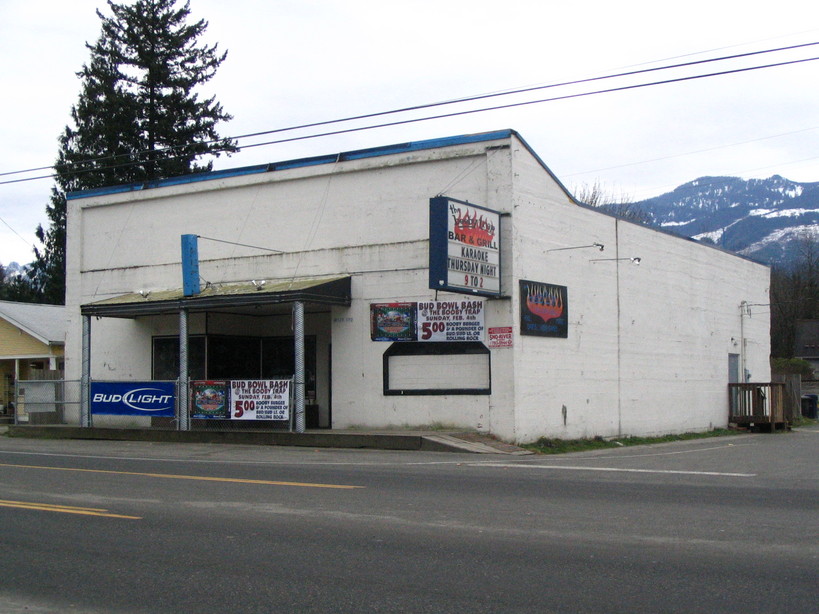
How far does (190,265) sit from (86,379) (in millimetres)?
4875

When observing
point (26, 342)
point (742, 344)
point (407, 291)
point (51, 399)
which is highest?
point (407, 291)

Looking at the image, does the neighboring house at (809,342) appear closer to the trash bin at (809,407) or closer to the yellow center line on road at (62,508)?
the trash bin at (809,407)

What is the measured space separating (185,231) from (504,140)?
32.9 feet

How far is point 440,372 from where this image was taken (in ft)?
70.4

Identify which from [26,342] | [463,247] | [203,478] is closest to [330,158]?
[463,247]

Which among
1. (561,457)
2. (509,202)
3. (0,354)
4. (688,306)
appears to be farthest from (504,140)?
(0,354)

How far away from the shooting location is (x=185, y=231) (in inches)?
1016

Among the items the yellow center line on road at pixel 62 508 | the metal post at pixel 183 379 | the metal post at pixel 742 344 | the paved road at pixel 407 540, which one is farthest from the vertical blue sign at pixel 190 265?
the metal post at pixel 742 344

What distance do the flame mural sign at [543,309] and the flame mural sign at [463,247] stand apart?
0.95 metres

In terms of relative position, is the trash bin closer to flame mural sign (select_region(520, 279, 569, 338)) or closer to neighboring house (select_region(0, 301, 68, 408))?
flame mural sign (select_region(520, 279, 569, 338))

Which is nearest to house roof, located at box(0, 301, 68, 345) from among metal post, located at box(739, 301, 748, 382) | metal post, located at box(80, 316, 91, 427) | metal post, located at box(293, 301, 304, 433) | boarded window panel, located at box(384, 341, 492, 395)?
metal post, located at box(80, 316, 91, 427)

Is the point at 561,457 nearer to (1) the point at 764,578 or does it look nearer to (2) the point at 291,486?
(2) the point at 291,486

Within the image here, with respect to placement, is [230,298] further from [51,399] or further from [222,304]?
[51,399]

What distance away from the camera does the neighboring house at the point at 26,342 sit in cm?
3425
